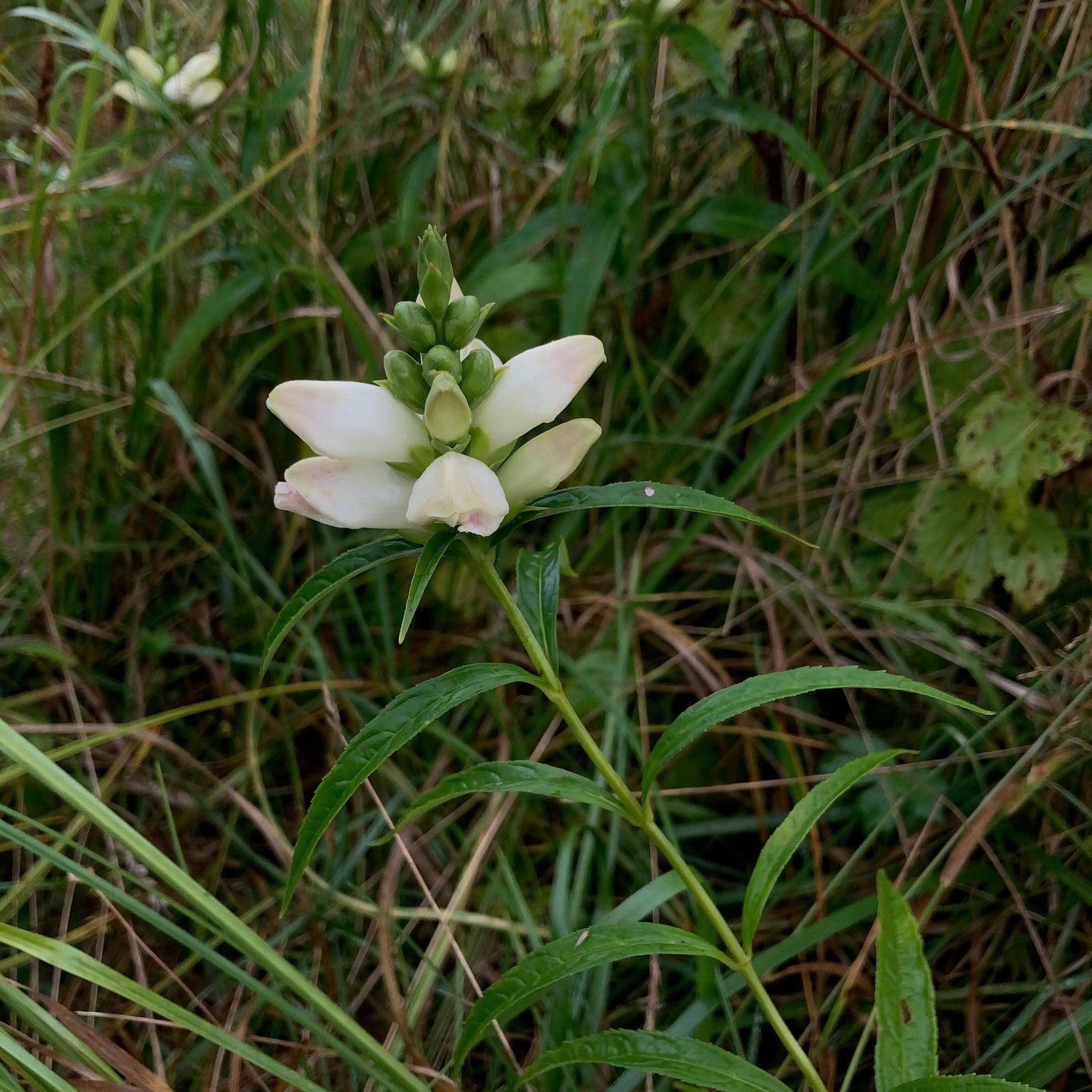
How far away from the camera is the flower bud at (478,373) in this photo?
0.83 metres

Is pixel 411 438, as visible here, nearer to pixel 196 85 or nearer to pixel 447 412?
pixel 447 412

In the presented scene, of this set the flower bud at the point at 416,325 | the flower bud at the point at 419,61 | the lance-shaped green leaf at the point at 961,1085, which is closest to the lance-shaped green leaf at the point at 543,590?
the flower bud at the point at 416,325

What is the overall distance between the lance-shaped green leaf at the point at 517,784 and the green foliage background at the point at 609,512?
0.34 metres

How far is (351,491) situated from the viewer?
2.79 feet

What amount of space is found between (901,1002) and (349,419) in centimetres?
77

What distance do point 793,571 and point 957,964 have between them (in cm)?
63

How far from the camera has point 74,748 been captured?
1324 millimetres

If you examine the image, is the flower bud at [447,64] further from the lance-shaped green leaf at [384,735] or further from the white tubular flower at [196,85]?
the lance-shaped green leaf at [384,735]

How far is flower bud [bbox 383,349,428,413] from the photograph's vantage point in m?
0.83

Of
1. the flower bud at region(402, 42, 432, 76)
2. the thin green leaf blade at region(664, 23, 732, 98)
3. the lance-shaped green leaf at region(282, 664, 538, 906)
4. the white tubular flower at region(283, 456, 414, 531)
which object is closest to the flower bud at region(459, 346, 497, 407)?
the white tubular flower at region(283, 456, 414, 531)

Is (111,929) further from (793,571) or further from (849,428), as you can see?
(849,428)

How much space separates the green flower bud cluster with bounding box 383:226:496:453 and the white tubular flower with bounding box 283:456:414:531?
58 mm

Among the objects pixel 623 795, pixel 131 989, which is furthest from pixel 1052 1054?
pixel 131 989

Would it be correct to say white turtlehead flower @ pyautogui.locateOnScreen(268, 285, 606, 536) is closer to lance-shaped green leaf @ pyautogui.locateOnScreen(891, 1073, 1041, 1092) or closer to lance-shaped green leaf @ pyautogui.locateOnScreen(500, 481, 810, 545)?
lance-shaped green leaf @ pyautogui.locateOnScreen(500, 481, 810, 545)
